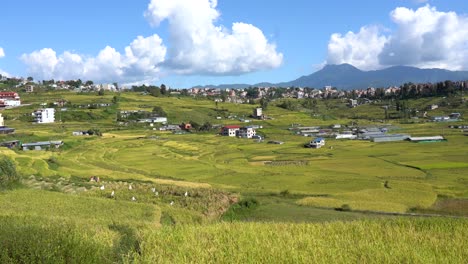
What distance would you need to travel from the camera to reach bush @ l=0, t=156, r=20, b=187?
99.0 ft

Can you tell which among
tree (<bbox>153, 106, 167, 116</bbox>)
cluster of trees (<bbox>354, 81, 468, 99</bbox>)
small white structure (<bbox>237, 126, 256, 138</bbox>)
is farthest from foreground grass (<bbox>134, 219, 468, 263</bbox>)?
cluster of trees (<bbox>354, 81, 468, 99</bbox>)

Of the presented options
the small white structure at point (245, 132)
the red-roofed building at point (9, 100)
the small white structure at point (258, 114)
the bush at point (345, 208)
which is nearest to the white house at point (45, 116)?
the red-roofed building at point (9, 100)

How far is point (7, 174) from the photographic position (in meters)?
30.9

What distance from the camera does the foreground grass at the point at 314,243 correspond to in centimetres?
854

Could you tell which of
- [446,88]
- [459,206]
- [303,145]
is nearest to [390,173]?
[459,206]

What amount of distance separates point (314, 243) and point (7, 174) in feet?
89.5

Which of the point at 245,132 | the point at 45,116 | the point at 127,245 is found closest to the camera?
the point at 127,245

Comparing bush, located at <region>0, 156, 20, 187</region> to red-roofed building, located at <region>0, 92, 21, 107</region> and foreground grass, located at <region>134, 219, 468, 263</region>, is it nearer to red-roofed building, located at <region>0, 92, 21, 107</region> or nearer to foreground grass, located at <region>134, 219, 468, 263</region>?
foreground grass, located at <region>134, 219, 468, 263</region>

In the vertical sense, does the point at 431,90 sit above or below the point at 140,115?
above

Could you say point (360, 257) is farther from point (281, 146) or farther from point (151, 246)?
point (281, 146)

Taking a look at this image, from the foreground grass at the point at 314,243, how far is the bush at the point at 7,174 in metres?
23.0

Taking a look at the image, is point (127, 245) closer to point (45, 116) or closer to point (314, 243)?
point (314, 243)

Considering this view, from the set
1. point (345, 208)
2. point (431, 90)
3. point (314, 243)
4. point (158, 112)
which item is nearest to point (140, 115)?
point (158, 112)

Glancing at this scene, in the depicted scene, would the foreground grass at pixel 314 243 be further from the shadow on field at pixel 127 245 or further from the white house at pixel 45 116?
the white house at pixel 45 116
